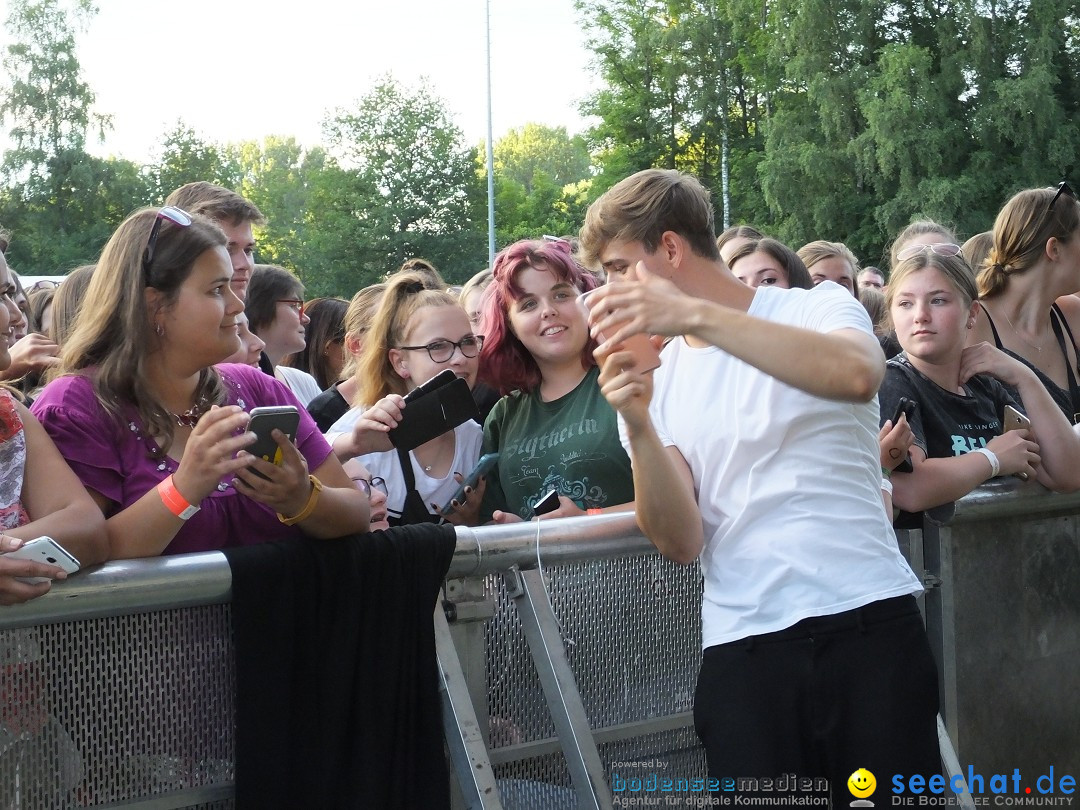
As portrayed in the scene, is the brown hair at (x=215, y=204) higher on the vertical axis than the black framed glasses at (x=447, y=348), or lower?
higher

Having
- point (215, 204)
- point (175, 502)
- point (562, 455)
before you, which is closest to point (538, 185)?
point (215, 204)

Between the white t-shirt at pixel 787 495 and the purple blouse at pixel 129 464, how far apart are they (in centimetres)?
86

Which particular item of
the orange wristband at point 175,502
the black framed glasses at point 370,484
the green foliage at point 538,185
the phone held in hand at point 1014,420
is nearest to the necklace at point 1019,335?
the phone held in hand at point 1014,420

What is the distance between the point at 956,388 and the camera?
145 inches

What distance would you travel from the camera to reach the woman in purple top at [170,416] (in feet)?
7.84

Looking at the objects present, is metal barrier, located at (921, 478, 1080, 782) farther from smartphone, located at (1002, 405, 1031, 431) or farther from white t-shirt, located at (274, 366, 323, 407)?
white t-shirt, located at (274, 366, 323, 407)

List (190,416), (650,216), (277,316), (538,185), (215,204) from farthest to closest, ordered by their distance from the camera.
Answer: (538,185) < (277,316) < (215,204) < (190,416) < (650,216)

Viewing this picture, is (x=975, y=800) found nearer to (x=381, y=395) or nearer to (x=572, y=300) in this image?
(x=572, y=300)

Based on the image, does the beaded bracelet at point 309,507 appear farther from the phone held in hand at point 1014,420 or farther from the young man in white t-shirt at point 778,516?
the phone held in hand at point 1014,420

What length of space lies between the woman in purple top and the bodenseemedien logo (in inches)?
46.2

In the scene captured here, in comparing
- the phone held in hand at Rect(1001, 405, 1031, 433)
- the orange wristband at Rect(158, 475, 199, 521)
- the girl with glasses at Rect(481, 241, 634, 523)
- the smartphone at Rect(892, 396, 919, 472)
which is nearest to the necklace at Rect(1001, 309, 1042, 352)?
the phone held in hand at Rect(1001, 405, 1031, 433)

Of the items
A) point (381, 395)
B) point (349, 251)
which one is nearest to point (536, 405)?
point (381, 395)

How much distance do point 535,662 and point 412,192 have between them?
170 feet

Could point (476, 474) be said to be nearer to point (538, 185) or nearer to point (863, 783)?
point (863, 783)
